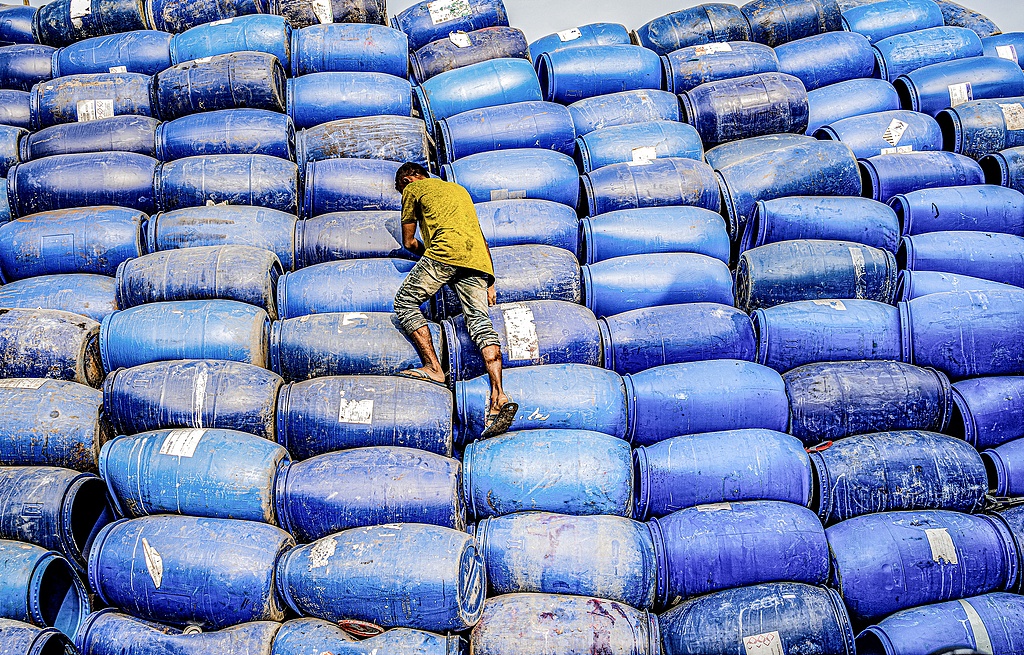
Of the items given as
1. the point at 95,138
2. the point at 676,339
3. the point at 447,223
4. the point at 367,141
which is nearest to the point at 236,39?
the point at 95,138

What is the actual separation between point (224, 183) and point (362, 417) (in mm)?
2495

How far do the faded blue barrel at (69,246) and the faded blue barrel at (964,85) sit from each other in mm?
6521

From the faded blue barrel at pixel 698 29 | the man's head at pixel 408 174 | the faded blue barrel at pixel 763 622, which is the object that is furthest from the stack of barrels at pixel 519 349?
the man's head at pixel 408 174

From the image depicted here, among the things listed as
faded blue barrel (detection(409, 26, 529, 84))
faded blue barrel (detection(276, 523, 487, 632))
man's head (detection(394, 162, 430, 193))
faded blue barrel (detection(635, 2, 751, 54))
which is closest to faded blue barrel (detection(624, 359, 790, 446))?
faded blue barrel (detection(276, 523, 487, 632))

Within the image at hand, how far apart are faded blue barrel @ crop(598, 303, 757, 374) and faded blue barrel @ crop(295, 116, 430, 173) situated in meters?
2.26

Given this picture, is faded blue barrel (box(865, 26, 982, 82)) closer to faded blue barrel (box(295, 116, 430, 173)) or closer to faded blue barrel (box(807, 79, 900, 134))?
faded blue barrel (box(807, 79, 900, 134))

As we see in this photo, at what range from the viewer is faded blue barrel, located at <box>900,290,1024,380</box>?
5.11 meters

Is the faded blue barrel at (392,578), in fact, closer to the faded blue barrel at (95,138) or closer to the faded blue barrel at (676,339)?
the faded blue barrel at (676,339)

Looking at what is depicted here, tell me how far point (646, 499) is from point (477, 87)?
13.3 feet

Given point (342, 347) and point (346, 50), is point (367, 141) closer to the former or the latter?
point (346, 50)

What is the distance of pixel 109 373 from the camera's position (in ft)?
16.4

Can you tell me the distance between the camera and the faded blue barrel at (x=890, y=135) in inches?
268

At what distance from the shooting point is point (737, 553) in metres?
Result: 4.18

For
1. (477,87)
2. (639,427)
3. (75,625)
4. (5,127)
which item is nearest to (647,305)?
(639,427)
